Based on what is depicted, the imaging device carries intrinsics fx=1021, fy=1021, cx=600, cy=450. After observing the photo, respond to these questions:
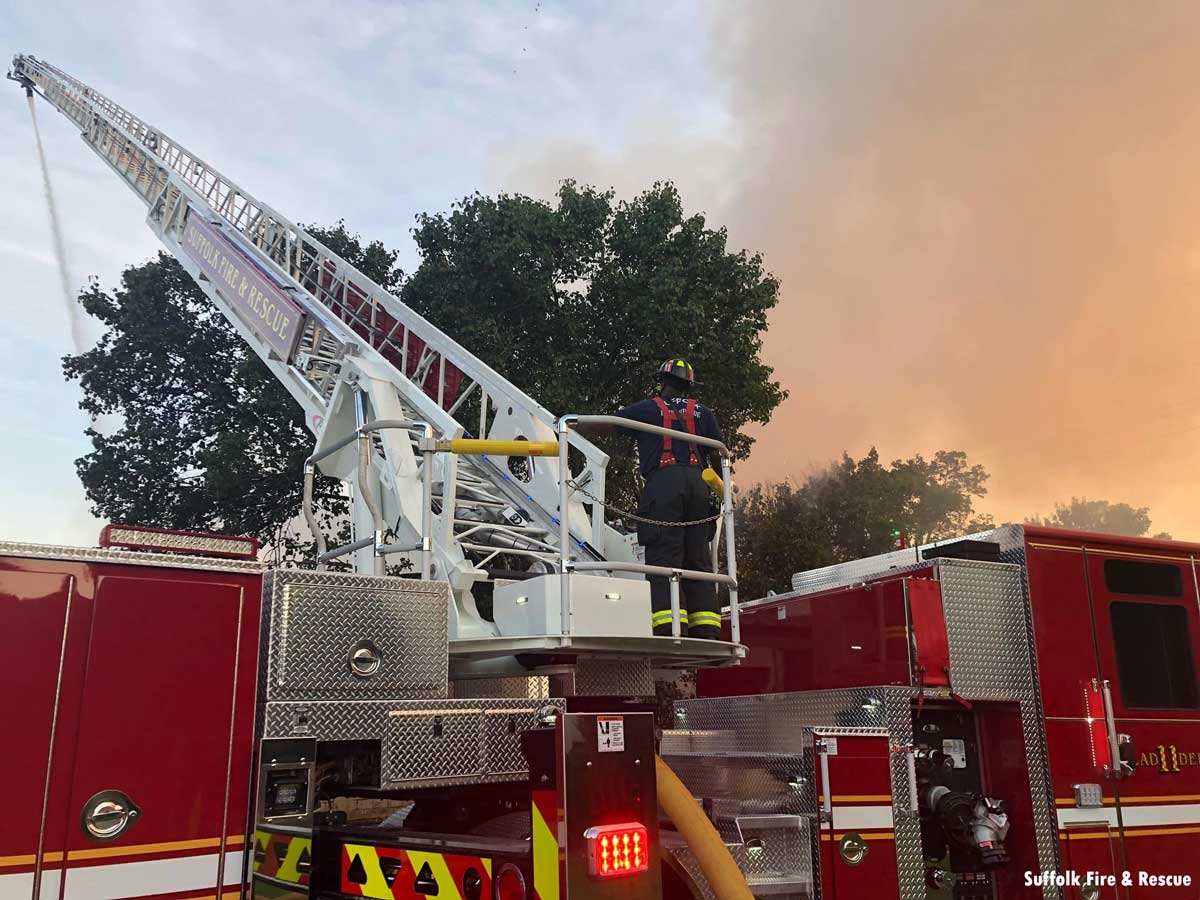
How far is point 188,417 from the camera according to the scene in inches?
805

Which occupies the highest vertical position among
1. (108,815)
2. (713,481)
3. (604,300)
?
(604,300)

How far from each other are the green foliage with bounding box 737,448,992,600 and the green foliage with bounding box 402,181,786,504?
3131 millimetres

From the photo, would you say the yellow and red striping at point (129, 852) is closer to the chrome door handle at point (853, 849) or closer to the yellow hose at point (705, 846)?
the yellow hose at point (705, 846)

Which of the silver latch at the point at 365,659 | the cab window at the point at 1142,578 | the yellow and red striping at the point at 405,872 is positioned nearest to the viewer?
the yellow and red striping at the point at 405,872

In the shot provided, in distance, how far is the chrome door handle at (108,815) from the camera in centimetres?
336

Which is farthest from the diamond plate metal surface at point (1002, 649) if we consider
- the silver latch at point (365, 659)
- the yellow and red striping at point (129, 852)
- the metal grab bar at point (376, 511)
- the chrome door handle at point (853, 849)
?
the yellow and red striping at point (129, 852)

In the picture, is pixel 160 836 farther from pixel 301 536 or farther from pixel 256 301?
pixel 301 536

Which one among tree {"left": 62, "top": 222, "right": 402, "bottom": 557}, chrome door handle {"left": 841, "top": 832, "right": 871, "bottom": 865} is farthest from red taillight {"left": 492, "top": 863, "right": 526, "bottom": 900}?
tree {"left": 62, "top": 222, "right": 402, "bottom": 557}

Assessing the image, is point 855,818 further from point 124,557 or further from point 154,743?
point 124,557

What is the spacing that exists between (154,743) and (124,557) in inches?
26.0

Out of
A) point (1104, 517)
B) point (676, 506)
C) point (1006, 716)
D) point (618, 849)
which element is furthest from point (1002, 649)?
point (1104, 517)

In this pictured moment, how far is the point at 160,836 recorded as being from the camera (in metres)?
3.48

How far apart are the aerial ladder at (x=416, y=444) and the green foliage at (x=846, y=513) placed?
9.27 metres

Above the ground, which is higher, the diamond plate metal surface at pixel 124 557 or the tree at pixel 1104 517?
the tree at pixel 1104 517
